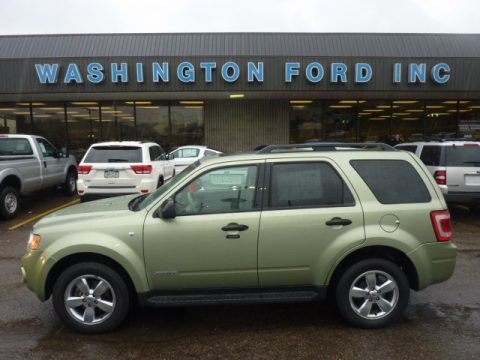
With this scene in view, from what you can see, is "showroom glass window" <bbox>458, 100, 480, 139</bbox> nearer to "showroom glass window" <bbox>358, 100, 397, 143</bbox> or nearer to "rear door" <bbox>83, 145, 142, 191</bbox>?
"showroom glass window" <bbox>358, 100, 397, 143</bbox>

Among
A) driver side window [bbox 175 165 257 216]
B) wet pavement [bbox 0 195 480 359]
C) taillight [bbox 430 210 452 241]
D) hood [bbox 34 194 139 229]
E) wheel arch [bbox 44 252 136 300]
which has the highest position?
driver side window [bbox 175 165 257 216]

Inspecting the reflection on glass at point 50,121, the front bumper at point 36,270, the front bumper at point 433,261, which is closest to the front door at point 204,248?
the front bumper at point 36,270

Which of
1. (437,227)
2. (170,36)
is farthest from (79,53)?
(437,227)

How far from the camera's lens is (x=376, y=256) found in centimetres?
396

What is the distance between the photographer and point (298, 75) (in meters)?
14.2

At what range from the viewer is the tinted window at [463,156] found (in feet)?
26.5

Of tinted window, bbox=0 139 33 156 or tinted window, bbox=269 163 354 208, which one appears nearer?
tinted window, bbox=269 163 354 208

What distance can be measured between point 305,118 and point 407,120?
4546mm

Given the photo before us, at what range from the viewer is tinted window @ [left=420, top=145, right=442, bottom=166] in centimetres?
826

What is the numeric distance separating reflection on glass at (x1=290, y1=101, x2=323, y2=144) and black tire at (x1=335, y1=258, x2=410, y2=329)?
14355mm

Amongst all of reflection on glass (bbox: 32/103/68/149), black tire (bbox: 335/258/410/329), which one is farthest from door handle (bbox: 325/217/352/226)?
reflection on glass (bbox: 32/103/68/149)

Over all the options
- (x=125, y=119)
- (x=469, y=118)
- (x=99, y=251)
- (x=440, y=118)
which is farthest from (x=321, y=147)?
(x=469, y=118)

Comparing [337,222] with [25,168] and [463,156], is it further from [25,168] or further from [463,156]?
[25,168]

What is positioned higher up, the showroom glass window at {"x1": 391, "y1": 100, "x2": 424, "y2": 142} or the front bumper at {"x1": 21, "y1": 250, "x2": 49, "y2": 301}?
the showroom glass window at {"x1": 391, "y1": 100, "x2": 424, "y2": 142}
